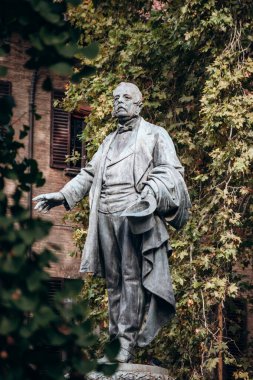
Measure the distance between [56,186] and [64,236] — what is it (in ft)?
3.35

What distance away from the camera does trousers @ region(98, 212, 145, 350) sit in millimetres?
15844

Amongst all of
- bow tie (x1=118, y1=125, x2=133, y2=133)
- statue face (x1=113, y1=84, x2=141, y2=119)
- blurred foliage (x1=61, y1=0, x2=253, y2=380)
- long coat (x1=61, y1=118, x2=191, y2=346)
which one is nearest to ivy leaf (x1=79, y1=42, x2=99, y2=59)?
long coat (x1=61, y1=118, x2=191, y2=346)

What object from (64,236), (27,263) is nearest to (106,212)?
(27,263)

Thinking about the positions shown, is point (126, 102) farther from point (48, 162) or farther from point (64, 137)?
point (48, 162)

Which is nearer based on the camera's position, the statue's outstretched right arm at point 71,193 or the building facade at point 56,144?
the statue's outstretched right arm at point 71,193

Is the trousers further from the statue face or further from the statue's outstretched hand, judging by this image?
the statue face

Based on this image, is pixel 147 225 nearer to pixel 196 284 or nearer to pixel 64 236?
pixel 196 284

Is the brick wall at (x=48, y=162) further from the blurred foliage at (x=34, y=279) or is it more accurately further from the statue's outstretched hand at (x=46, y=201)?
the blurred foliage at (x=34, y=279)

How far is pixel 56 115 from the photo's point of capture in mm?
36219

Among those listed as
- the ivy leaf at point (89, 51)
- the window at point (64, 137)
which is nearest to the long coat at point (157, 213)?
the ivy leaf at point (89, 51)

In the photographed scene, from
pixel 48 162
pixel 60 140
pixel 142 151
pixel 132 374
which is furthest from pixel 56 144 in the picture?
pixel 132 374

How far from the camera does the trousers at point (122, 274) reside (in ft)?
52.0

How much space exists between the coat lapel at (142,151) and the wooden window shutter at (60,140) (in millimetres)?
19405

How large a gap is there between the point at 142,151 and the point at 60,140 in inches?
779
